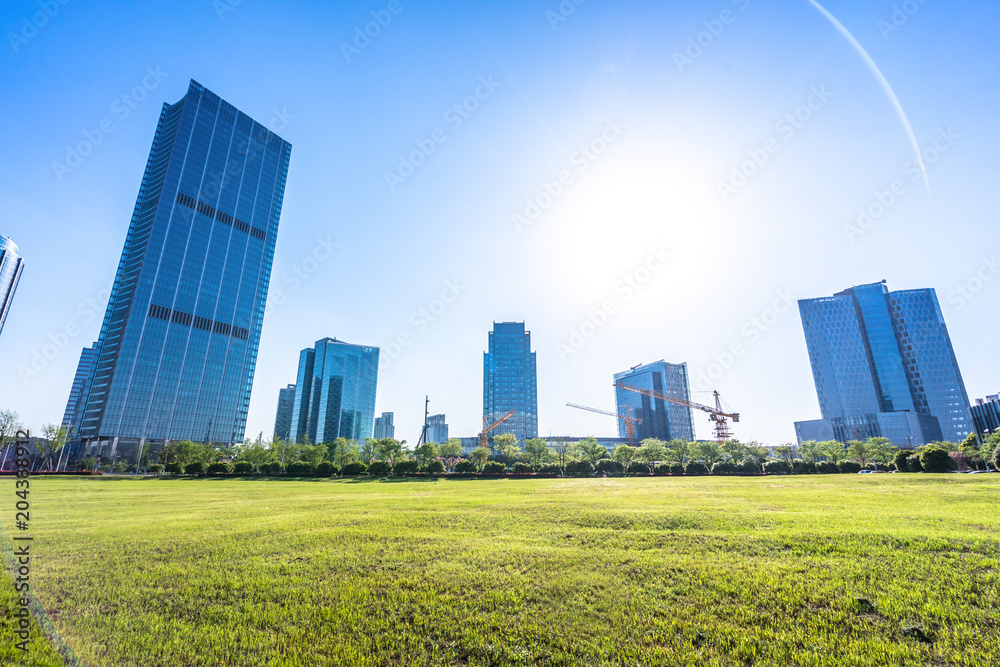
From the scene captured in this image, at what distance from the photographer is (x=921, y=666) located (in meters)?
4.71

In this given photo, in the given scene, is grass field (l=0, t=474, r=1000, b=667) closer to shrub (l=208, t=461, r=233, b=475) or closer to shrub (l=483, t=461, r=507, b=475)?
shrub (l=483, t=461, r=507, b=475)

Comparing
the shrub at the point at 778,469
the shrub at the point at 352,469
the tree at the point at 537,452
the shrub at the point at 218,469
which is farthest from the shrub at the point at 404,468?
the shrub at the point at 778,469

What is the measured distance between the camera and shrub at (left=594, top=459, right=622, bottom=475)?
49628mm

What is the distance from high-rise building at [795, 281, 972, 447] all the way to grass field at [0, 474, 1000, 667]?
174125 millimetres

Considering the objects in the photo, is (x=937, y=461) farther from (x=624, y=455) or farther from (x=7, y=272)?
(x=7, y=272)

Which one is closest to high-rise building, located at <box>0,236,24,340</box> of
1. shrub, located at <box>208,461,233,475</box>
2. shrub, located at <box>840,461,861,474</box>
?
→ shrub, located at <box>208,461,233,475</box>

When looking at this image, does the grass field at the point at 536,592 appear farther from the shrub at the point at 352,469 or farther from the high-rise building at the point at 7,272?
the high-rise building at the point at 7,272

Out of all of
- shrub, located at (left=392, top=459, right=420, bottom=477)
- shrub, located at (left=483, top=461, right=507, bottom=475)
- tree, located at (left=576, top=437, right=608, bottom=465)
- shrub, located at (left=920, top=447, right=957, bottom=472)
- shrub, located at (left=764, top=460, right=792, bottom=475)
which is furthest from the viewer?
tree, located at (left=576, top=437, right=608, bottom=465)

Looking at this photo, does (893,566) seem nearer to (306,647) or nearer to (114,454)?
(306,647)

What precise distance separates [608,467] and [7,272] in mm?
153416

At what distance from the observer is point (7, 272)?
104 meters

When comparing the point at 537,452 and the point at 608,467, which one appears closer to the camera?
the point at 608,467

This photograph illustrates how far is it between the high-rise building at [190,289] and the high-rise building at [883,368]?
20182 centimetres

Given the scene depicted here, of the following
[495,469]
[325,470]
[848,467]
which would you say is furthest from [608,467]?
[325,470]
